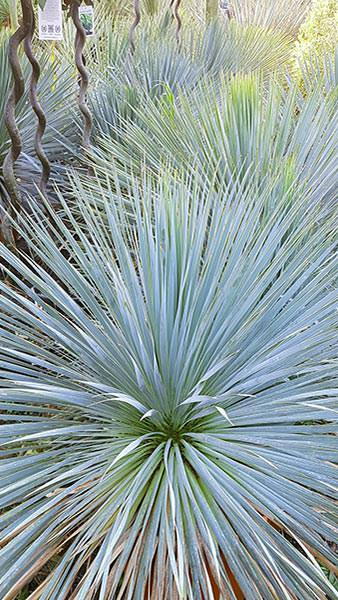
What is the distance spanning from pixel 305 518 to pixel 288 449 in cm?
10

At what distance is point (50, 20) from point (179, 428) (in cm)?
180

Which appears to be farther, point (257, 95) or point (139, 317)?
point (257, 95)

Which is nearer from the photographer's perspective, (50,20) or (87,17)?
(50,20)

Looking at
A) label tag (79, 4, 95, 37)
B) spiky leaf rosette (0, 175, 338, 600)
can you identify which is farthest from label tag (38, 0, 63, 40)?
spiky leaf rosette (0, 175, 338, 600)

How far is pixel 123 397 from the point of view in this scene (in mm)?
945

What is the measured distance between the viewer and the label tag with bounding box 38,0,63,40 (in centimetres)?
231

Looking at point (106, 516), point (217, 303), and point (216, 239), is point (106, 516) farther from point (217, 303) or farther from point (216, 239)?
point (216, 239)

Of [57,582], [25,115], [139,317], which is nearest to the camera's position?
[57,582]

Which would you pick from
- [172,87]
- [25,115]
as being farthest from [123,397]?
[172,87]

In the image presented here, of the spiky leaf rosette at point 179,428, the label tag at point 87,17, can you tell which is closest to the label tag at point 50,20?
the label tag at point 87,17

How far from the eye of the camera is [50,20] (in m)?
2.32

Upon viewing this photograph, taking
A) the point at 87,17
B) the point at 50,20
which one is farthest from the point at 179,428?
the point at 87,17

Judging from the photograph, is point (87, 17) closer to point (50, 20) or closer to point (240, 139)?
point (50, 20)

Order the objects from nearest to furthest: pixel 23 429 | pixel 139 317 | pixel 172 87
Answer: pixel 23 429 < pixel 139 317 < pixel 172 87
